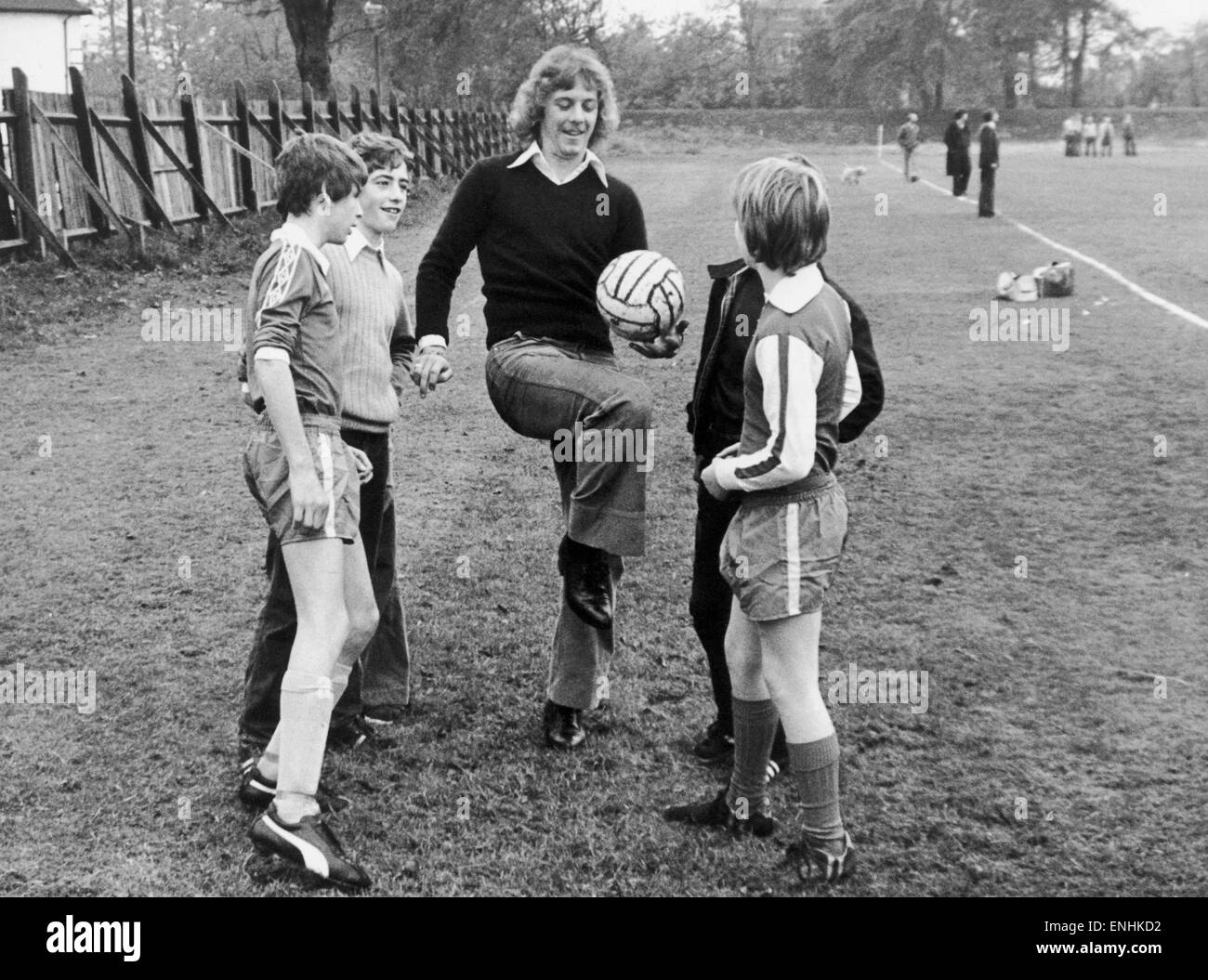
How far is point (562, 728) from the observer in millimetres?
4559

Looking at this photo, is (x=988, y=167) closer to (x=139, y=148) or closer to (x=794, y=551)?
(x=139, y=148)

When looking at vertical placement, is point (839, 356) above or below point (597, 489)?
above

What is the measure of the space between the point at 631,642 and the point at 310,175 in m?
2.55

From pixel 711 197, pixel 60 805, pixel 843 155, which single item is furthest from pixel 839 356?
pixel 843 155

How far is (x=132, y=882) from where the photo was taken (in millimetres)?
3641

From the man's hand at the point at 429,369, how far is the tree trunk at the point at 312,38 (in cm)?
3288

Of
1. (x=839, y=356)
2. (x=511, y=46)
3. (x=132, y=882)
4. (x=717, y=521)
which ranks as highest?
(x=511, y=46)

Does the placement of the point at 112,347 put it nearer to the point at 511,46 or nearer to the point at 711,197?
the point at 711,197

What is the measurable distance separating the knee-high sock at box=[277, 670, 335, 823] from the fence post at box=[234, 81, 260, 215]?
17.7m

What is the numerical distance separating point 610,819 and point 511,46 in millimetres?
49964

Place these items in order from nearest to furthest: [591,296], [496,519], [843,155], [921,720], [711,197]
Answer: [591,296]
[921,720]
[496,519]
[711,197]
[843,155]

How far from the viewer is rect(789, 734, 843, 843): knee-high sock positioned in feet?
11.8

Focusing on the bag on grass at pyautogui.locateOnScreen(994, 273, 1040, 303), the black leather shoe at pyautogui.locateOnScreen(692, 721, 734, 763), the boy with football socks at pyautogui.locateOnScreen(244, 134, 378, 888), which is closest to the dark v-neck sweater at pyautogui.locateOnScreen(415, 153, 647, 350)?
the boy with football socks at pyautogui.locateOnScreen(244, 134, 378, 888)

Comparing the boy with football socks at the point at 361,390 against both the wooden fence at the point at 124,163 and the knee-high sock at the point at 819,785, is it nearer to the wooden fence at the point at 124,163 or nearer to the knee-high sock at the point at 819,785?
the knee-high sock at the point at 819,785
